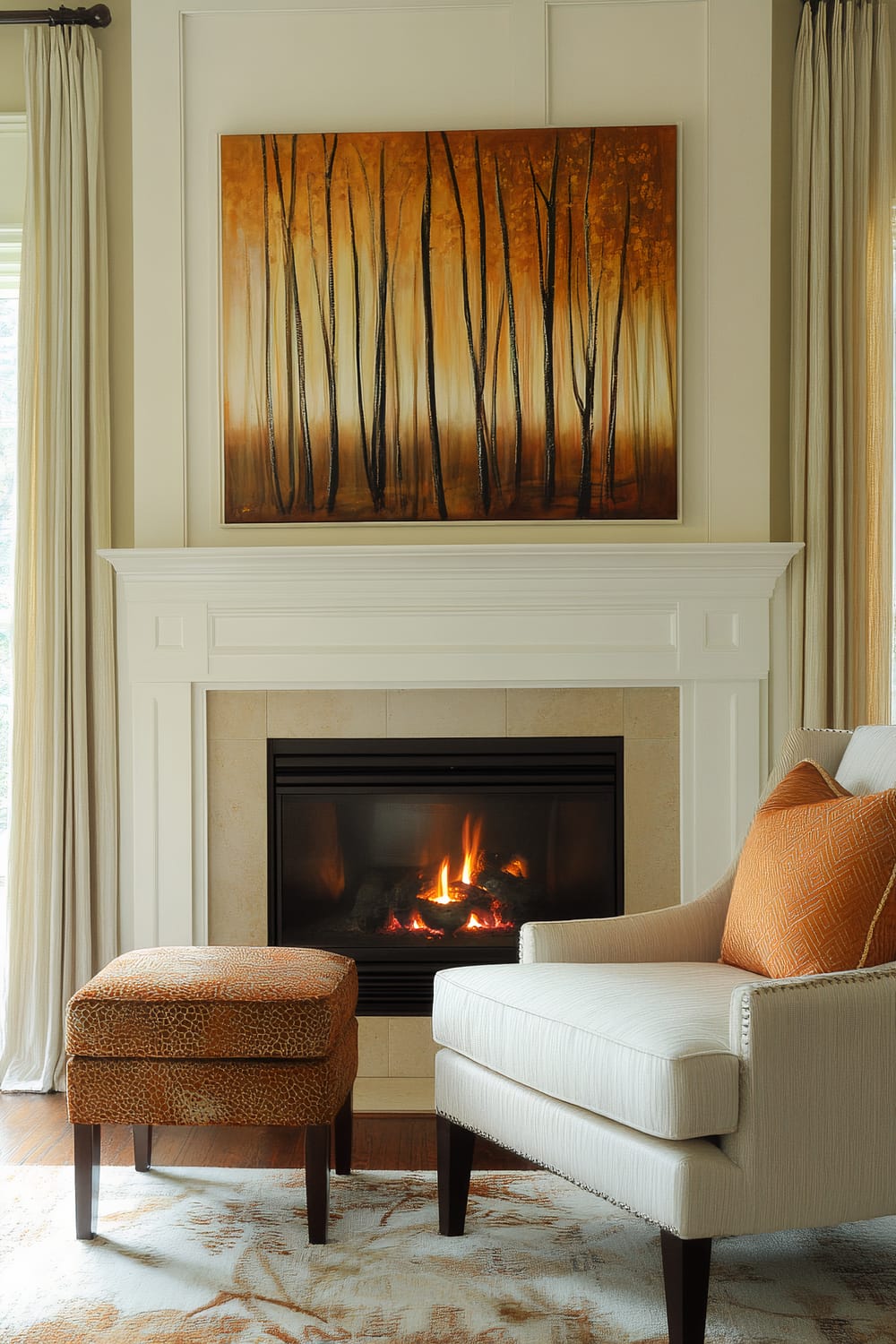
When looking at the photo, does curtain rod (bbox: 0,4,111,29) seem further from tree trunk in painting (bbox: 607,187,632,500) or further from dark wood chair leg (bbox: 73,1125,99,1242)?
dark wood chair leg (bbox: 73,1125,99,1242)

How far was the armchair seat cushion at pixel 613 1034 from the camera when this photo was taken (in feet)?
5.33

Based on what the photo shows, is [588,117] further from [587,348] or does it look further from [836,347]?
[836,347]

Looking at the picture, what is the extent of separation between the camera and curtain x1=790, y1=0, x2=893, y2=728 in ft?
9.69

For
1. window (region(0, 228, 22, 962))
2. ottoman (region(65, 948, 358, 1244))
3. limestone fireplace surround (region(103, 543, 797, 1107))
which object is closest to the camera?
ottoman (region(65, 948, 358, 1244))

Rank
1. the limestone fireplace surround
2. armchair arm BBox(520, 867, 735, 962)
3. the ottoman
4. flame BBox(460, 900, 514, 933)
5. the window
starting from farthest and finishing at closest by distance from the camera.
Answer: the window < flame BBox(460, 900, 514, 933) < the limestone fireplace surround < armchair arm BBox(520, 867, 735, 962) < the ottoman

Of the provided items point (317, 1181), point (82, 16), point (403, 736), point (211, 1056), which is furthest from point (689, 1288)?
point (82, 16)

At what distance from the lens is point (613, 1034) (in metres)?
1.73

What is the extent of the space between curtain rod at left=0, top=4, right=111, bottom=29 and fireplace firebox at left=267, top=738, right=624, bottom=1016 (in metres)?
1.90

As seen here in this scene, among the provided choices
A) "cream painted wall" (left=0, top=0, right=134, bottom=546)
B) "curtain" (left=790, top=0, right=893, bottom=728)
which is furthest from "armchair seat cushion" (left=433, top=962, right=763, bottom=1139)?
"cream painted wall" (left=0, top=0, right=134, bottom=546)

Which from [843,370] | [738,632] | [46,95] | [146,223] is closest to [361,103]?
[146,223]

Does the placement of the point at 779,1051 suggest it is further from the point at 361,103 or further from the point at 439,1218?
the point at 361,103

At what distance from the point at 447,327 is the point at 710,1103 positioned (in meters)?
2.02

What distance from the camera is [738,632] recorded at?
2941mm

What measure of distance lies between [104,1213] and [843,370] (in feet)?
8.30
